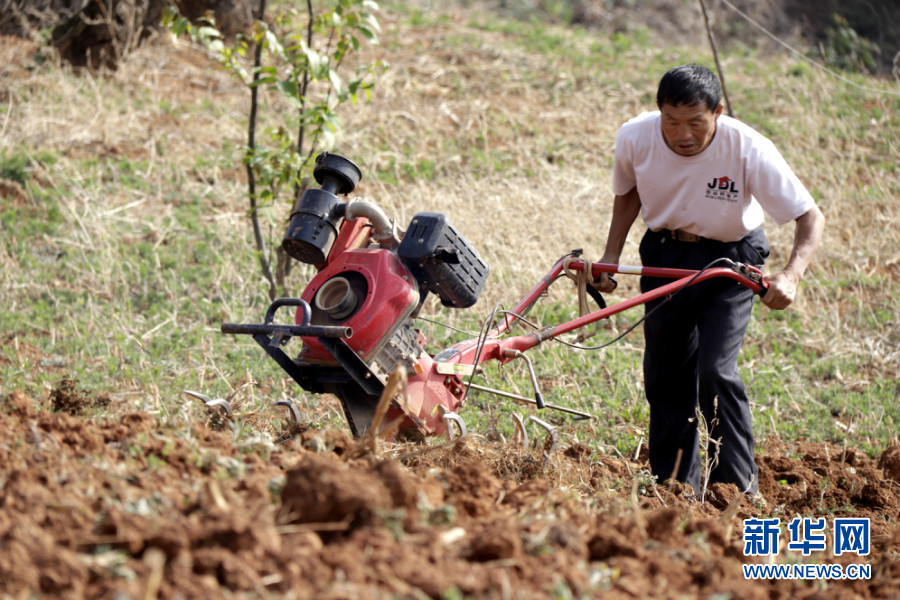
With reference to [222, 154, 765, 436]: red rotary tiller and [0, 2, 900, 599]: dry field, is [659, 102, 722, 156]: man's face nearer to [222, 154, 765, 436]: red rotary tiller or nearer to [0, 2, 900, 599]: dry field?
[222, 154, 765, 436]: red rotary tiller

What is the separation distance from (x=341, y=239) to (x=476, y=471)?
1374 millimetres

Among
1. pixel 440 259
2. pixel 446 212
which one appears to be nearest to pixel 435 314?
pixel 446 212

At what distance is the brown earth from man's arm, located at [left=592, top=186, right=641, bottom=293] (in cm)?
136

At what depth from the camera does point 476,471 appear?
3.10m

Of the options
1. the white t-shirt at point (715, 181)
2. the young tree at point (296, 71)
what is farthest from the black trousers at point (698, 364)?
the young tree at point (296, 71)

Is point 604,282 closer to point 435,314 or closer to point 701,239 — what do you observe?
point 701,239

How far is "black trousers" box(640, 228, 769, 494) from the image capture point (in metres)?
4.21

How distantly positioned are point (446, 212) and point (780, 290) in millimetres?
4341

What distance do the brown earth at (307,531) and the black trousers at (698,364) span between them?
755mm

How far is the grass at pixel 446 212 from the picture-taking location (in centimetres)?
579

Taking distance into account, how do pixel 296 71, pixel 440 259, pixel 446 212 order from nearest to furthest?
pixel 440 259, pixel 296 71, pixel 446 212

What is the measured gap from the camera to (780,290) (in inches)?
157

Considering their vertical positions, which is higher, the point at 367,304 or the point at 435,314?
the point at 367,304

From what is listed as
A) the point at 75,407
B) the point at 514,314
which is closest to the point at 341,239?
the point at 514,314
